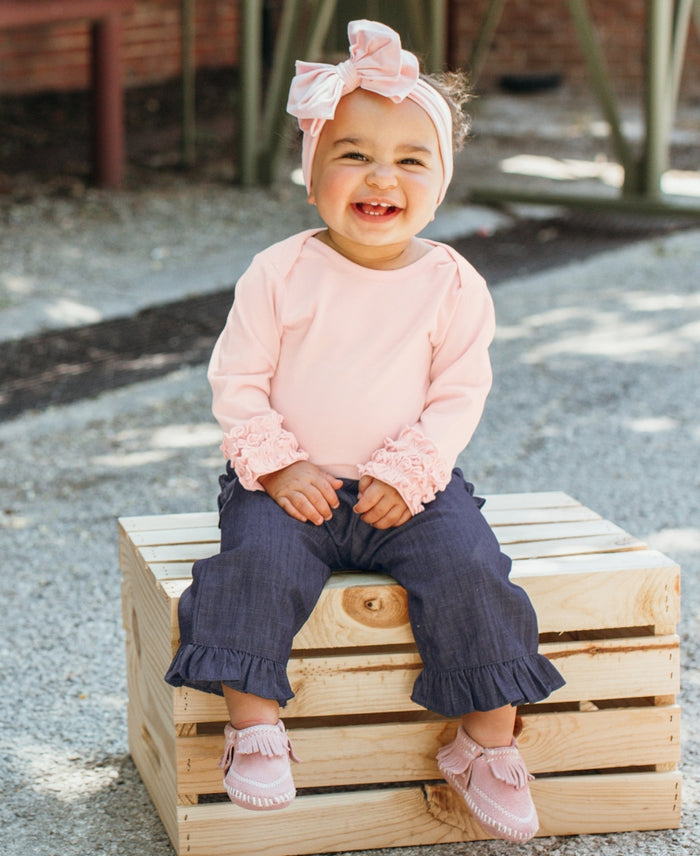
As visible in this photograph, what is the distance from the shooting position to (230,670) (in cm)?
213

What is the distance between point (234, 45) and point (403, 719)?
11179 mm

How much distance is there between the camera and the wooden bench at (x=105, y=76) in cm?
781

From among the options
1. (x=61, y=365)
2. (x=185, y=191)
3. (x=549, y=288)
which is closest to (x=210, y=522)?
(x=61, y=365)

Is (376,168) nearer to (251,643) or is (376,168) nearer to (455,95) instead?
(455,95)

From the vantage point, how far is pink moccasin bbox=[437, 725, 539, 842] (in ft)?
7.20

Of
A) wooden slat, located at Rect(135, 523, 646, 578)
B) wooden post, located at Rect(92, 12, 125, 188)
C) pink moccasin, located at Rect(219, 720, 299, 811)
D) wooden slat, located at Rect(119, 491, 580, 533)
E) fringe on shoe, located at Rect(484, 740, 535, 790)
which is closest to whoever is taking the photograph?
pink moccasin, located at Rect(219, 720, 299, 811)

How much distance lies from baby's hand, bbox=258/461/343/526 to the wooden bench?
5984mm

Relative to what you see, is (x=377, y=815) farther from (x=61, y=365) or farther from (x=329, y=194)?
(x=61, y=365)

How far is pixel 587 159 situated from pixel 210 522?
817 cm

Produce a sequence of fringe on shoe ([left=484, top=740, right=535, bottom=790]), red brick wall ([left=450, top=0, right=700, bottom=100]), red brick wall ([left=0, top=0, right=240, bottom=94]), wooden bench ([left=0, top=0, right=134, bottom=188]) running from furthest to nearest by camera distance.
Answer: red brick wall ([left=450, top=0, right=700, bottom=100]) → red brick wall ([left=0, top=0, right=240, bottom=94]) → wooden bench ([left=0, top=0, right=134, bottom=188]) → fringe on shoe ([left=484, top=740, right=535, bottom=790])

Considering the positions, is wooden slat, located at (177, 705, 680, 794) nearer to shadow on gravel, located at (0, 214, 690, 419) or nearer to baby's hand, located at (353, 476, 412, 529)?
baby's hand, located at (353, 476, 412, 529)

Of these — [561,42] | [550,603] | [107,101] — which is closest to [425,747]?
[550,603]

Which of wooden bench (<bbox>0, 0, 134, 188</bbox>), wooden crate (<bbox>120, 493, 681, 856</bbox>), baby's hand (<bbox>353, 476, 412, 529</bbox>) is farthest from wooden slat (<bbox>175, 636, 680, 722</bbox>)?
wooden bench (<bbox>0, 0, 134, 188</bbox>)

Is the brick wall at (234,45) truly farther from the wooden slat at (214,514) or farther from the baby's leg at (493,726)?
the baby's leg at (493,726)
